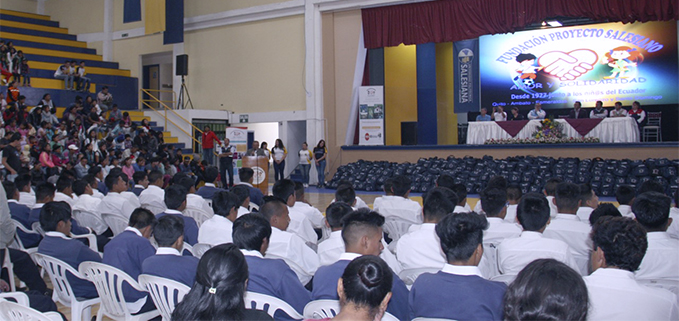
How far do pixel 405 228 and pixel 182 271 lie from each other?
254 centimetres

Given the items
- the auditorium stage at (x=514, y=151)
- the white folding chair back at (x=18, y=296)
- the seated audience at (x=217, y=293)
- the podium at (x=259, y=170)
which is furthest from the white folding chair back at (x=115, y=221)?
the auditorium stage at (x=514, y=151)

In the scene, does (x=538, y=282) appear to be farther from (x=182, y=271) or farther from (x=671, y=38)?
(x=671, y=38)

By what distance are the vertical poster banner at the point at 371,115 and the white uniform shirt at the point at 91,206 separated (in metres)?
9.55

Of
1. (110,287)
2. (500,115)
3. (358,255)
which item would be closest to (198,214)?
(110,287)

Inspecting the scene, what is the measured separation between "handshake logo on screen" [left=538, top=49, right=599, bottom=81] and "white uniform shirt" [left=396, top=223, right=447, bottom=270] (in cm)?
1326

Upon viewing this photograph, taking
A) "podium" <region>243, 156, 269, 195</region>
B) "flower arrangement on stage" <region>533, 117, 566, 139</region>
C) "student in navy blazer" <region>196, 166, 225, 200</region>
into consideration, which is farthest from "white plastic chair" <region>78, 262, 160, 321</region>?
"flower arrangement on stage" <region>533, 117, 566, 139</region>

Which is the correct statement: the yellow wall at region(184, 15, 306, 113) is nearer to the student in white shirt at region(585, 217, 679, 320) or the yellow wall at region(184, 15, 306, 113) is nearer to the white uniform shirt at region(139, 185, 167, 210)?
the white uniform shirt at region(139, 185, 167, 210)

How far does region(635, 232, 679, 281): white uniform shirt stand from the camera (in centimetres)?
294

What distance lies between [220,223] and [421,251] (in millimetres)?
1597

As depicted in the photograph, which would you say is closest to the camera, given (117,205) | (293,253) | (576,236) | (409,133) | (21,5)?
(293,253)

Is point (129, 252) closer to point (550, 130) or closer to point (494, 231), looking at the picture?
point (494, 231)

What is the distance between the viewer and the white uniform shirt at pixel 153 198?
20.4 feet

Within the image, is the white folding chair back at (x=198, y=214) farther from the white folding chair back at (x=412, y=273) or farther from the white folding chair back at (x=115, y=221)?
the white folding chair back at (x=412, y=273)

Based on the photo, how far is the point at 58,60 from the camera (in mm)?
17359
